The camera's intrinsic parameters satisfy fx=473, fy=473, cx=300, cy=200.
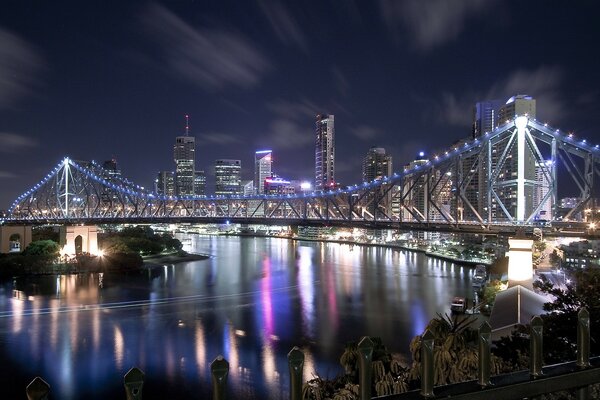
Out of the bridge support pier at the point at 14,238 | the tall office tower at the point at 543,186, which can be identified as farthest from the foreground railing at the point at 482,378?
the bridge support pier at the point at 14,238

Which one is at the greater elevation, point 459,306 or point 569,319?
point 569,319

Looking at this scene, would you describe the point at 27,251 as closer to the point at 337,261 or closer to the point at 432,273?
the point at 337,261

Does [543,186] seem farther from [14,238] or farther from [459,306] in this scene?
[14,238]

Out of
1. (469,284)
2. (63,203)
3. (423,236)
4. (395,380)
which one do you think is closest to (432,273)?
(469,284)

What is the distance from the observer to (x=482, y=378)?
1.88 meters

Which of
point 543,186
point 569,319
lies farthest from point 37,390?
point 543,186

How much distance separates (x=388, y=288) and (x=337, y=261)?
51.6 ft

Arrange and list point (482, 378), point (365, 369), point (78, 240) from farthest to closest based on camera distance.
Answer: point (78, 240) → point (482, 378) → point (365, 369)

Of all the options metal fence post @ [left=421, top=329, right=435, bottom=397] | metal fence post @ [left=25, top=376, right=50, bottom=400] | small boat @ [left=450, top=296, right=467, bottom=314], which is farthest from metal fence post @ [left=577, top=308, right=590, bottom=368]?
small boat @ [left=450, top=296, right=467, bottom=314]

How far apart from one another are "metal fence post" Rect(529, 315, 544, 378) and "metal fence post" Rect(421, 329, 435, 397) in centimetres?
56

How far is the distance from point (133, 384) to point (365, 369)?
78 cm

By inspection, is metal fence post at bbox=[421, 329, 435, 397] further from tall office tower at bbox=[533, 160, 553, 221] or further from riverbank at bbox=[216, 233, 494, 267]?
riverbank at bbox=[216, 233, 494, 267]

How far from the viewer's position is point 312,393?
6691 mm

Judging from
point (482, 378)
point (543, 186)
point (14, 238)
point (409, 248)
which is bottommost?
point (409, 248)
